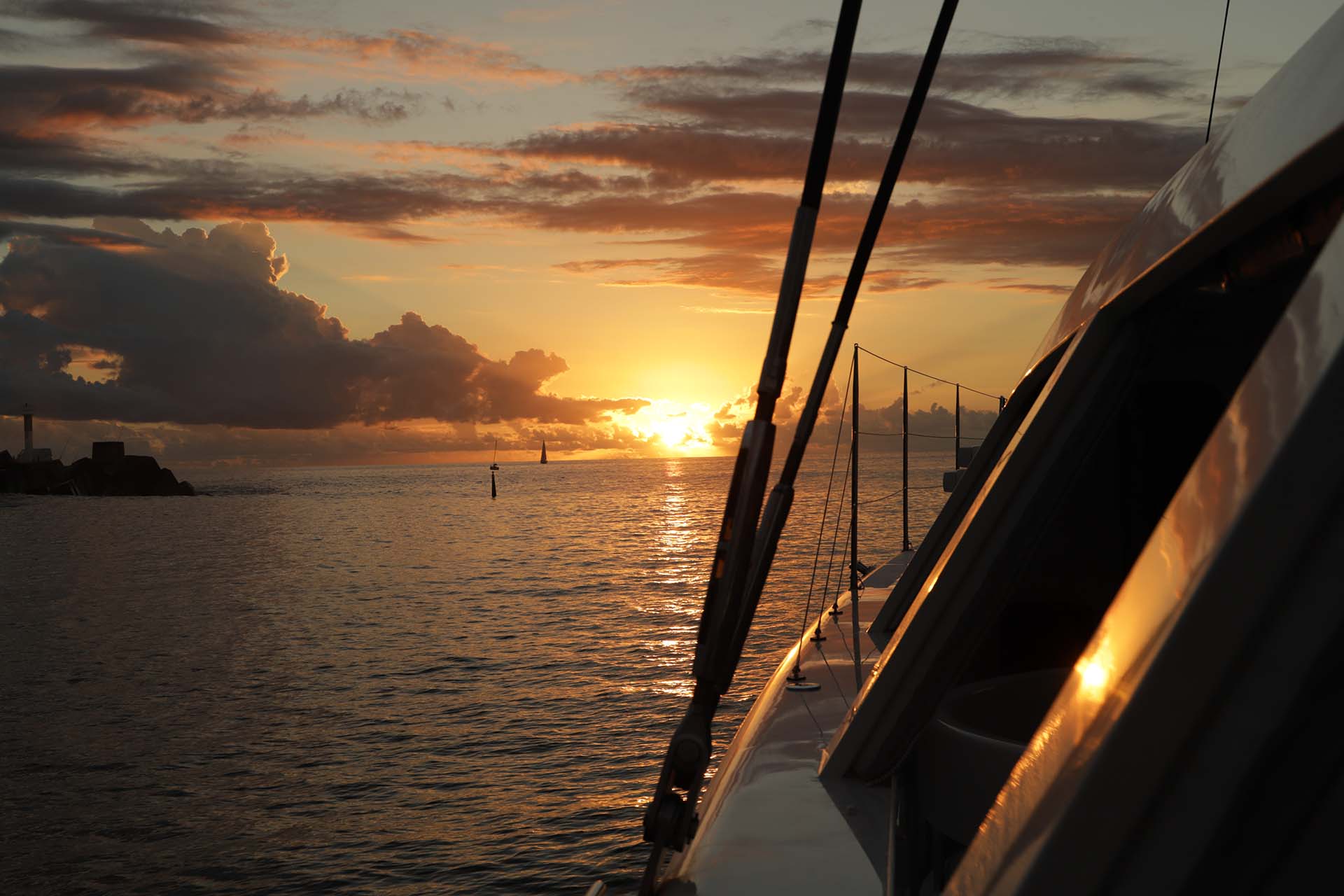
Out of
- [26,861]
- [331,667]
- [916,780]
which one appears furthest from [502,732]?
[916,780]

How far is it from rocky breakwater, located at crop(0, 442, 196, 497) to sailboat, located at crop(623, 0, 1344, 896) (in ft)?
620

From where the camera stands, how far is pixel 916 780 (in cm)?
412

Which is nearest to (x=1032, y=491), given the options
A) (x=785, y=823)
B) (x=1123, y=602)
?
(x=1123, y=602)

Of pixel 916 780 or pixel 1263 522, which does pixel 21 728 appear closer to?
pixel 916 780

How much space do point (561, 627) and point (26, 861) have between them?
2073 cm

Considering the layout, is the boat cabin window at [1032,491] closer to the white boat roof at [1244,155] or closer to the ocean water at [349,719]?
the white boat roof at [1244,155]

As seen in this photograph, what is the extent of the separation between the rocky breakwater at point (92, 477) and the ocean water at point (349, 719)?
123944 millimetres

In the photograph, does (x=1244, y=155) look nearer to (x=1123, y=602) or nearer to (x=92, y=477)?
(x=1123, y=602)

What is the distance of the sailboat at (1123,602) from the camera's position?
1.08 m

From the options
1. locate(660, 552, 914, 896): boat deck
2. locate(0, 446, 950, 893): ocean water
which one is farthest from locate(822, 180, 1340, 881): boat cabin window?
locate(0, 446, 950, 893): ocean water

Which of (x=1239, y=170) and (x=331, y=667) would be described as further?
(x=331, y=667)

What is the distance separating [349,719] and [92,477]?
17235 cm

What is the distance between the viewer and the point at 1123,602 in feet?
4.35

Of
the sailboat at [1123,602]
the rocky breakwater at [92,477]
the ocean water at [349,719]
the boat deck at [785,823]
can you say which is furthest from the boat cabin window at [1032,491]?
the rocky breakwater at [92,477]
